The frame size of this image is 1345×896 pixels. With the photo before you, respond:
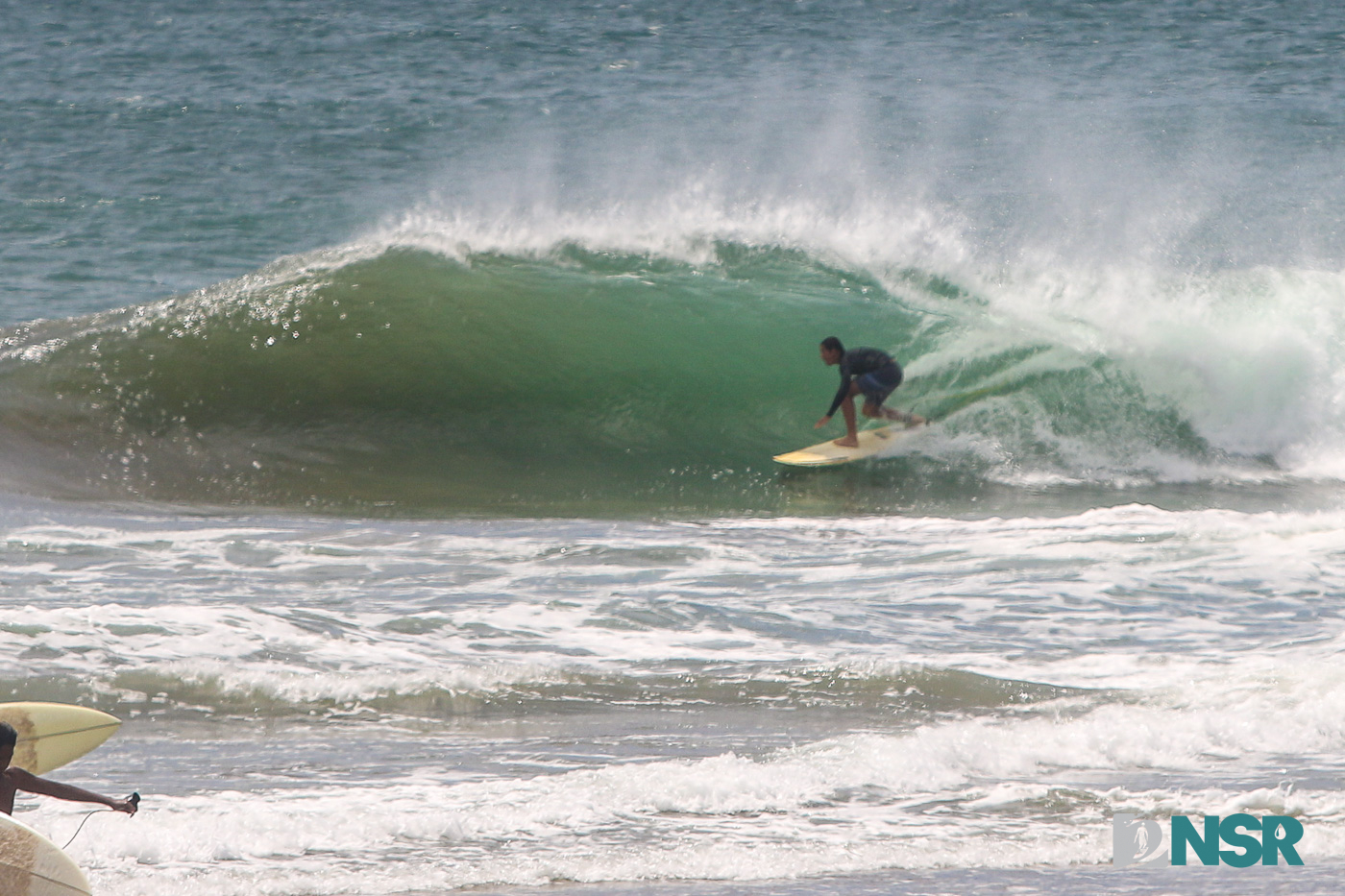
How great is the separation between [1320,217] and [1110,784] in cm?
1497

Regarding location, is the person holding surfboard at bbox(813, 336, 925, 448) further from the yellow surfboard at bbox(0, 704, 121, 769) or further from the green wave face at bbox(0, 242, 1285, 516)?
the yellow surfboard at bbox(0, 704, 121, 769)

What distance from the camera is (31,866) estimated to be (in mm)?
3102

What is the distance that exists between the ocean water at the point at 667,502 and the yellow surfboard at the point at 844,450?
128mm

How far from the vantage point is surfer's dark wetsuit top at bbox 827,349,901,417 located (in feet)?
29.8

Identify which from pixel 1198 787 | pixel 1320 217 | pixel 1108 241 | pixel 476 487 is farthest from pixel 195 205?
pixel 1198 787

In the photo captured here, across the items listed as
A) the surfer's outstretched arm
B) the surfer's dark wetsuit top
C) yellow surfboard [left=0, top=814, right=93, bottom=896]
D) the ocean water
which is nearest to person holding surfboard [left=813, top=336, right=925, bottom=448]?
the surfer's dark wetsuit top

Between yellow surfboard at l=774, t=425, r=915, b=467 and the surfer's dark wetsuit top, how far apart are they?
9.8 inches

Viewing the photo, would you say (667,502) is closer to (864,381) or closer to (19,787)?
(864,381)

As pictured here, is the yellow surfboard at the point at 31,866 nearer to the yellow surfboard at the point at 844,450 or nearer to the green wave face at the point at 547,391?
the green wave face at the point at 547,391

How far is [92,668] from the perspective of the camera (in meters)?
5.43

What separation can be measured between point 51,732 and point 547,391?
273 inches

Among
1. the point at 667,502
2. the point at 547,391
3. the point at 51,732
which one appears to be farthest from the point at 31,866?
the point at 547,391

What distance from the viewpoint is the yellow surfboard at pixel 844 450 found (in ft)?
29.8

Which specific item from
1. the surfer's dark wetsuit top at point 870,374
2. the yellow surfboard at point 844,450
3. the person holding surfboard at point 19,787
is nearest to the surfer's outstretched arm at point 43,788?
the person holding surfboard at point 19,787
